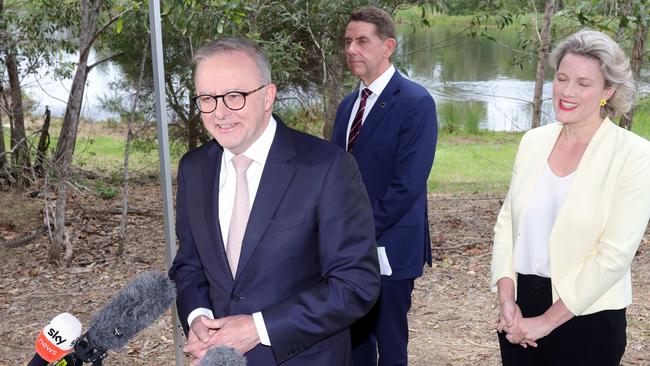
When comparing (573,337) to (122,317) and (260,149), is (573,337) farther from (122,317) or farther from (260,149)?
(122,317)

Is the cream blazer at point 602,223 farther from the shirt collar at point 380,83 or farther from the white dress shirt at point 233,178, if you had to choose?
the shirt collar at point 380,83

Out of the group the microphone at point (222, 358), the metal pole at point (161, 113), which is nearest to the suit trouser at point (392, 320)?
the metal pole at point (161, 113)

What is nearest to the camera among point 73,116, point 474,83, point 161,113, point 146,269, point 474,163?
point 161,113

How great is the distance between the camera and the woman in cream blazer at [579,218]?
8.01 feet

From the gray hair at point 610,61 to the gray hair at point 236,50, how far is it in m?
1.07

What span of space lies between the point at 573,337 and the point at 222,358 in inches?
55.1

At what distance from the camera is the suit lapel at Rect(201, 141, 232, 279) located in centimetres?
212

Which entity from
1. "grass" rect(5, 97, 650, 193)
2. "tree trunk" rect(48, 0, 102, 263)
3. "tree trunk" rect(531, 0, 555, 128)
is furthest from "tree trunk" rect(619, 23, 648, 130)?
"tree trunk" rect(48, 0, 102, 263)

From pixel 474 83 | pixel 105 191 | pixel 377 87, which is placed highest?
pixel 377 87

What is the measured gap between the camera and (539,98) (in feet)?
22.1

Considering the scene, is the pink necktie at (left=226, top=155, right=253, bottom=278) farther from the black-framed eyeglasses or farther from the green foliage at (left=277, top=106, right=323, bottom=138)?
the green foliage at (left=277, top=106, right=323, bottom=138)

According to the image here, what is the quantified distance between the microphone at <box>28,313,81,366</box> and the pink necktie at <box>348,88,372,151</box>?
1819 mm

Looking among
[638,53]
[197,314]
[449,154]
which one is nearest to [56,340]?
[197,314]

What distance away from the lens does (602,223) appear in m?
2.47
